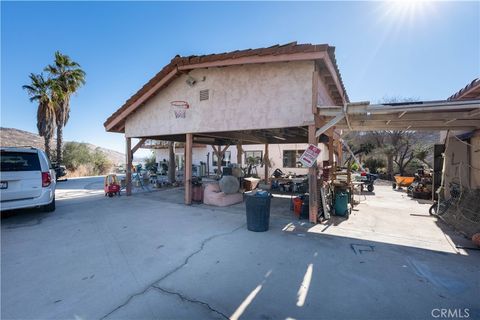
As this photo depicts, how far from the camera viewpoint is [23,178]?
18.8 feet

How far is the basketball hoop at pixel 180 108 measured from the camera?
868 centimetres

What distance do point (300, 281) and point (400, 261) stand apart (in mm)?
2154

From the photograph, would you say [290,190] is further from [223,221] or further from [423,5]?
[423,5]

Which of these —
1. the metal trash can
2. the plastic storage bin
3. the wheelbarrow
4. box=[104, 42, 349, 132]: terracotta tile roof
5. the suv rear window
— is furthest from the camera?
the wheelbarrow

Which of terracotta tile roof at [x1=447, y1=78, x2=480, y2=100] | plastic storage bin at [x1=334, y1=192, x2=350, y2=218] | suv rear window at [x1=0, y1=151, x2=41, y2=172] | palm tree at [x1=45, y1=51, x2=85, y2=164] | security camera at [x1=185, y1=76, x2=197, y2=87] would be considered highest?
palm tree at [x1=45, y1=51, x2=85, y2=164]

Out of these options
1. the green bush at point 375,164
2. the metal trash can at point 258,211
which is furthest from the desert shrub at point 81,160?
the green bush at point 375,164

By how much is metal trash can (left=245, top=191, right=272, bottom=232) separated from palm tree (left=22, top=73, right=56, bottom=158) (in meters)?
19.1

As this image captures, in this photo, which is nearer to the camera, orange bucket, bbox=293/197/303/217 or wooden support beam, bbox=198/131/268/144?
orange bucket, bbox=293/197/303/217

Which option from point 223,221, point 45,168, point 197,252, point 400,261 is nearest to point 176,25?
point 45,168

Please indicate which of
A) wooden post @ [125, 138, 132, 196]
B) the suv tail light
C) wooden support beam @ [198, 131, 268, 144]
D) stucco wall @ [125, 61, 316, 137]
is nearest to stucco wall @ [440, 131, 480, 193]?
stucco wall @ [125, 61, 316, 137]

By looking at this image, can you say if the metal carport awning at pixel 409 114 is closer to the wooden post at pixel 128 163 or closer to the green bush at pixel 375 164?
the wooden post at pixel 128 163

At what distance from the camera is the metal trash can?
211 inches

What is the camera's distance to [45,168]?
6.20 metres

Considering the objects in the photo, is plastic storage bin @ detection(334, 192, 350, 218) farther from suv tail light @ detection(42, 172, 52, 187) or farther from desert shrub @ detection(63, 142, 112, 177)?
desert shrub @ detection(63, 142, 112, 177)
